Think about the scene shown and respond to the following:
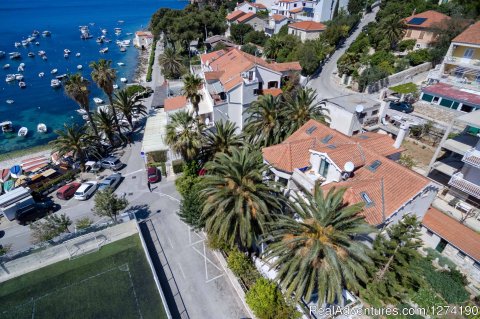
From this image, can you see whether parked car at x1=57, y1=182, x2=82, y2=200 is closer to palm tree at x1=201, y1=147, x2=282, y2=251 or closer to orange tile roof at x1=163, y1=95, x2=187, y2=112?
orange tile roof at x1=163, y1=95, x2=187, y2=112

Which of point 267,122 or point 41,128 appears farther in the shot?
point 41,128

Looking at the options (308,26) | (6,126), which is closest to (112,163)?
(6,126)

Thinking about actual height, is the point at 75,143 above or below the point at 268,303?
above

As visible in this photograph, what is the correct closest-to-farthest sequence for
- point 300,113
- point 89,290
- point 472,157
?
point 89,290 < point 472,157 < point 300,113

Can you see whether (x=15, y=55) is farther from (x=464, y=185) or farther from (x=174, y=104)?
(x=464, y=185)

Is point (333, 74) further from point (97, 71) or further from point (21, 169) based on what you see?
point (21, 169)

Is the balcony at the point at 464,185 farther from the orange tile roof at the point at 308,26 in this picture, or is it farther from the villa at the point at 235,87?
the orange tile roof at the point at 308,26

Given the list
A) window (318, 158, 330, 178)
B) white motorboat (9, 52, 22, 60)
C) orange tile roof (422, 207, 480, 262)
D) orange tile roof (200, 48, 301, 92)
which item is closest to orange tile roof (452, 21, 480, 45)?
orange tile roof (200, 48, 301, 92)

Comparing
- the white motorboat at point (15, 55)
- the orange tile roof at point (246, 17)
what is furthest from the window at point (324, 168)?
the white motorboat at point (15, 55)
